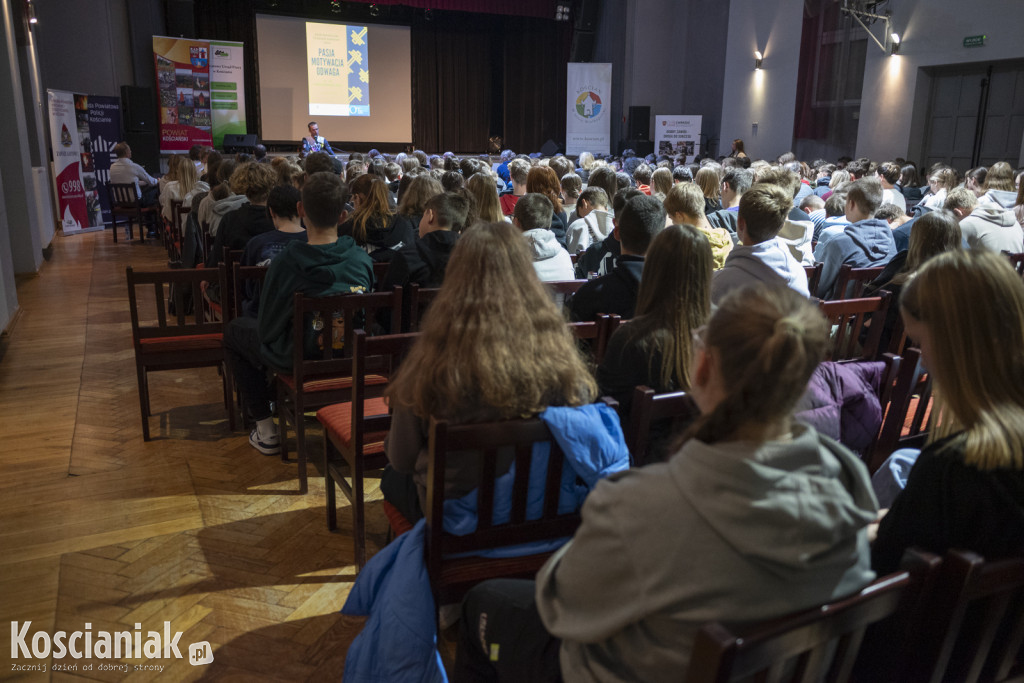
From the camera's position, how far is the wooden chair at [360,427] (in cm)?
213

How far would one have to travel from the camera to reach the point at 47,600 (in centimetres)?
223

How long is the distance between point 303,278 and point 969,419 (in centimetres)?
230

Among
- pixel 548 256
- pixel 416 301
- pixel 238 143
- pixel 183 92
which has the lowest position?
pixel 416 301

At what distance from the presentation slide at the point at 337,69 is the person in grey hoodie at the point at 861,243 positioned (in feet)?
43.3

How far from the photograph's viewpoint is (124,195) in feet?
30.4

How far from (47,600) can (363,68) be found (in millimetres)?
15012

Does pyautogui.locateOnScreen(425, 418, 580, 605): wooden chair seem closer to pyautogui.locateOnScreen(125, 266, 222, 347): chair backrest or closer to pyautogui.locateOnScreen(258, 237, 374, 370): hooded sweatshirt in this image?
pyautogui.locateOnScreen(258, 237, 374, 370): hooded sweatshirt

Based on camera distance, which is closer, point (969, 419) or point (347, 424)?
point (969, 419)

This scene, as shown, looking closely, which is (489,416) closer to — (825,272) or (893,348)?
(893,348)

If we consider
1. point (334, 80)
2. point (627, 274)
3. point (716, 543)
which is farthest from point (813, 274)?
point (334, 80)

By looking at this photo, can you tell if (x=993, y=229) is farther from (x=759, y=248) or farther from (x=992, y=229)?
(x=759, y=248)

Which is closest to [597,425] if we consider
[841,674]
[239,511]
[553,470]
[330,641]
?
[553,470]

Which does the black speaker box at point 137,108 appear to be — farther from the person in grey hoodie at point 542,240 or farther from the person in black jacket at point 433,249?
the person in black jacket at point 433,249

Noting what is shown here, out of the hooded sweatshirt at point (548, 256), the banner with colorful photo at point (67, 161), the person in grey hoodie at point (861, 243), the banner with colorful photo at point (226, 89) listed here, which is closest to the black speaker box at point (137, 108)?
the banner with colorful photo at point (67, 161)
